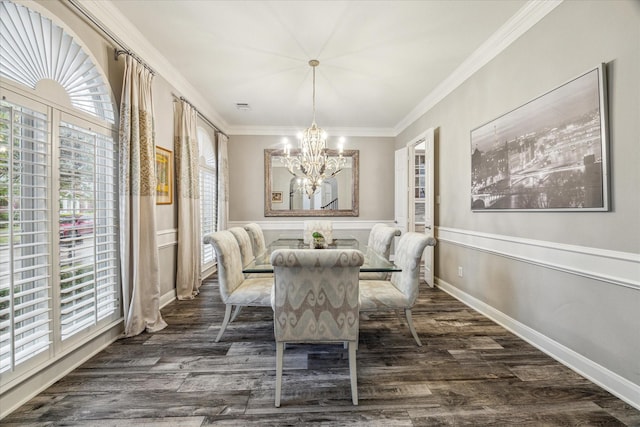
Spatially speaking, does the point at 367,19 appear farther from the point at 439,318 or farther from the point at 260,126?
the point at 260,126

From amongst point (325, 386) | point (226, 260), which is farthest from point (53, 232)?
point (325, 386)

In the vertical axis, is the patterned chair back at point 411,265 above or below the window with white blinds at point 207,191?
below

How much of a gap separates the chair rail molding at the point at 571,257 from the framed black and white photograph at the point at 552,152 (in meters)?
0.28

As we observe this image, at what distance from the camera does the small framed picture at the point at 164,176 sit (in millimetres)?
3086

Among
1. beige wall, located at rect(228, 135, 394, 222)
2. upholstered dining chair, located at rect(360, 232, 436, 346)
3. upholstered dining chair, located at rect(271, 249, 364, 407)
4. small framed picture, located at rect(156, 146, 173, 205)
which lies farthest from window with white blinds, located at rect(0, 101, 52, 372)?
beige wall, located at rect(228, 135, 394, 222)

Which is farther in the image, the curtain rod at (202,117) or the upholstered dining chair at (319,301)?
the curtain rod at (202,117)

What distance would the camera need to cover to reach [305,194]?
18.5 ft

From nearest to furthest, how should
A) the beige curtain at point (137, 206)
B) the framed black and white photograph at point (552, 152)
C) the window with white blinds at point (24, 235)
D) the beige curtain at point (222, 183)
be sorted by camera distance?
the window with white blinds at point (24, 235), the framed black and white photograph at point (552, 152), the beige curtain at point (137, 206), the beige curtain at point (222, 183)

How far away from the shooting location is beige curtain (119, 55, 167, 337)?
2.38 m

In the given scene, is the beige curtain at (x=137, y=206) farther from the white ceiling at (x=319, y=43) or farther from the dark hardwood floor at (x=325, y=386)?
the white ceiling at (x=319, y=43)

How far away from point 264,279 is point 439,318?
1.84 metres

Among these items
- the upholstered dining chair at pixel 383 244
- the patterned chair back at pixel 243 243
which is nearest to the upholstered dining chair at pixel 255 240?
the patterned chair back at pixel 243 243

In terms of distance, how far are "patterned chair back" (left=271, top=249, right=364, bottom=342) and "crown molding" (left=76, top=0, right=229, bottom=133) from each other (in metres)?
2.37

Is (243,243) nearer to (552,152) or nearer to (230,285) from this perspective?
(230,285)
